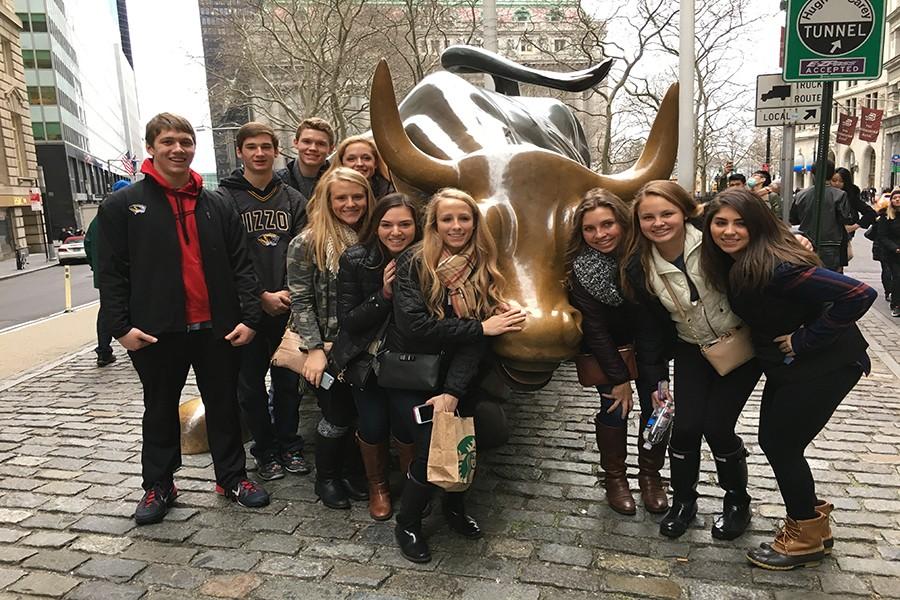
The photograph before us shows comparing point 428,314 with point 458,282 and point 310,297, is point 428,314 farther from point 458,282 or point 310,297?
point 310,297

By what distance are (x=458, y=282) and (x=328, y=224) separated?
0.88 meters

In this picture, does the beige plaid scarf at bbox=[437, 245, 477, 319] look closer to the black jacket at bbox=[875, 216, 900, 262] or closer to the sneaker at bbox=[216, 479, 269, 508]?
the sneaker at bbox=[216, 479, 269, 508]

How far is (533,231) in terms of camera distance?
11.3 feet

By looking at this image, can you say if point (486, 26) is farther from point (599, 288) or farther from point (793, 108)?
point (599, 288)

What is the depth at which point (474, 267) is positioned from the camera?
3.20 metres

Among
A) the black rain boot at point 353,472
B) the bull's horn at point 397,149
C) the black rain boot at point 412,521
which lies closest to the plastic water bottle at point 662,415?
the black rain boot at point 412,521

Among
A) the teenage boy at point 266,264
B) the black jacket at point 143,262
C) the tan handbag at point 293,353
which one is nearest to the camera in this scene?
the black jacket at point 143,262

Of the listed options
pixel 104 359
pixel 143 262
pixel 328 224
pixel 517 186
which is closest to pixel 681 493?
pixel 517 186

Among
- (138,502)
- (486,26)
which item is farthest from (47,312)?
(138,502)

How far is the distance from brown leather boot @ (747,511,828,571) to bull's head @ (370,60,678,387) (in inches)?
49.5

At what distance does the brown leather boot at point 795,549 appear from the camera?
10.1 ft

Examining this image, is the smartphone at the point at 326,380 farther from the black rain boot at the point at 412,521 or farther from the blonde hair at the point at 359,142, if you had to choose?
the blonde hair at the point at 359,142

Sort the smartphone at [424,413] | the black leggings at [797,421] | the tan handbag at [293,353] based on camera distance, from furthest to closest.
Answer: the tan handbag at [293,353] < the smartphone at [424,413] < the black leggings at [797,421]

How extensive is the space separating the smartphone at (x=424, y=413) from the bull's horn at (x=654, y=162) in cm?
154
